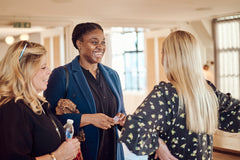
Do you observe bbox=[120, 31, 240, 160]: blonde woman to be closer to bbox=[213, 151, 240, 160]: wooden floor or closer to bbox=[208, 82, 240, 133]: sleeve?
bbox=[208, 82, 240, 133]: sleeve

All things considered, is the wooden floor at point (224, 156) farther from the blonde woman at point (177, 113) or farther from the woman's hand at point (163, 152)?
the woman's hand at point (163, 152)

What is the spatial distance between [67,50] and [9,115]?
6169mm

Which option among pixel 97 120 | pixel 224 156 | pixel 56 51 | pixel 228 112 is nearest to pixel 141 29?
pixel 56 51

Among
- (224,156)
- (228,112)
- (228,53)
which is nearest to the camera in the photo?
(228,112)

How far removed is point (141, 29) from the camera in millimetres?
9234

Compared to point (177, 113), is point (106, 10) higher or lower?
higher

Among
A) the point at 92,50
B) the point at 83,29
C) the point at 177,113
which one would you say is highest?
the point at 83,29

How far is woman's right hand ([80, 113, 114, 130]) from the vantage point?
6.58 ft

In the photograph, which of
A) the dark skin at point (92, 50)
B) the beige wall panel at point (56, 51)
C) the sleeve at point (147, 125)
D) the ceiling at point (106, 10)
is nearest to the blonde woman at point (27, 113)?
the sleeve at point (147, 125)

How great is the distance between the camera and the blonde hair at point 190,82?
1.56 meters

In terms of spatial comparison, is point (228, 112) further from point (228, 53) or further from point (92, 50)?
point (228, 53)

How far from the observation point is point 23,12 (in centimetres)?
639

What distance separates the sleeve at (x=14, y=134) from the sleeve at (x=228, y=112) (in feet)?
3.44

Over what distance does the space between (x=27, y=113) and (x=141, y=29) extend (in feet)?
26.5
